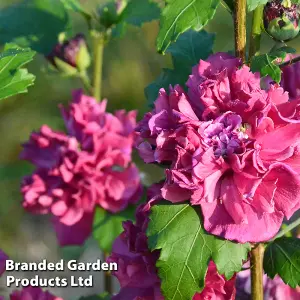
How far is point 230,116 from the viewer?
2.95ft

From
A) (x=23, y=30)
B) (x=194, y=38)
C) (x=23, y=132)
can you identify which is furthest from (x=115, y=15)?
(x=23, y=132)

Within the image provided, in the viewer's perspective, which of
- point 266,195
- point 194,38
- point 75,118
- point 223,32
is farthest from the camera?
point 223,32

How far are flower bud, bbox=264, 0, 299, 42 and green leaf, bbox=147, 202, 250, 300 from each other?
250mm

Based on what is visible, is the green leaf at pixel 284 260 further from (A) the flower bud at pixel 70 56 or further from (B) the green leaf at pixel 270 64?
(A) the flower bud at pixel 70 56

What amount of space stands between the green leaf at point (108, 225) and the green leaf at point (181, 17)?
0.67 meters

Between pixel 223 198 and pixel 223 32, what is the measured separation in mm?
2410

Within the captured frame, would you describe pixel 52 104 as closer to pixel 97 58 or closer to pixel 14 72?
pixel 97 58

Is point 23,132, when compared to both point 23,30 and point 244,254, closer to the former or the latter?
point 23,30

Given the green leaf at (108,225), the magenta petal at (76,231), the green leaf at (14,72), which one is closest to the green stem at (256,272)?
the green leaf at (14,72)

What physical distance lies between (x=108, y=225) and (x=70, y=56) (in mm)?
351

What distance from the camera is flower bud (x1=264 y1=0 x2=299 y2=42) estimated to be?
93 cm

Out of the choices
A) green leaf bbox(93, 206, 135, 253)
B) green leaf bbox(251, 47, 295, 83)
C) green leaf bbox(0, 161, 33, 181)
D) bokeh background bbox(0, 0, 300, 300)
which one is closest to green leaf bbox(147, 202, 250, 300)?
green leaf bbox(251, 47, 295, 83)

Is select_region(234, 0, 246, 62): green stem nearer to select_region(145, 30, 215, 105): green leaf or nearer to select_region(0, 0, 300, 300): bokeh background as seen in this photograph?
select_region(145, 30, 215, 105): green leaf

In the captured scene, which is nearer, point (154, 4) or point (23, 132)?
point (154, 4)
